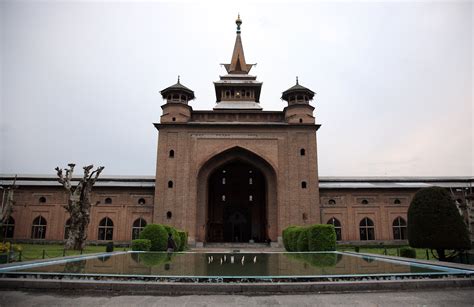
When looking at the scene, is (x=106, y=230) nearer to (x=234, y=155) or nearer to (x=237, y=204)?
(x=237, y=204)

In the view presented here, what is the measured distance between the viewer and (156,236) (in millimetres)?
18547

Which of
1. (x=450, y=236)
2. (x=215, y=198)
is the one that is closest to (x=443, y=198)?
(x=450, y=236)

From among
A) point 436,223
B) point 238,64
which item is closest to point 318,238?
point 436,223

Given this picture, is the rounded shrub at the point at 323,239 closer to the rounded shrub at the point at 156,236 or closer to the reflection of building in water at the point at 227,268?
the reflection of building in water at the point at 227,268

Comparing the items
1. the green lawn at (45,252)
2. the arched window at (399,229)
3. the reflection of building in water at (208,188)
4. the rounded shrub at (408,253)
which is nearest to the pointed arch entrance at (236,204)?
the reflection of building in water at (208,188)

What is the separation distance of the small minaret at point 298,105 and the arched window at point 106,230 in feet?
64.0

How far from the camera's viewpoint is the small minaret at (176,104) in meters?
30.4

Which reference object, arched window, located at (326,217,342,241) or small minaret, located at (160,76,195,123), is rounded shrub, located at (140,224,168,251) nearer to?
small minaret, located at (160,76,195,123)

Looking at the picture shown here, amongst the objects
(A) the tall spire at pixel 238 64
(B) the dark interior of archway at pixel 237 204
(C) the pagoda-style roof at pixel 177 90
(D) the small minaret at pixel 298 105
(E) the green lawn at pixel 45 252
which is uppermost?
(A) the tall spire at pixel 238 64

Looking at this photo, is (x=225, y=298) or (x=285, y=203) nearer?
(x=225, y=298)

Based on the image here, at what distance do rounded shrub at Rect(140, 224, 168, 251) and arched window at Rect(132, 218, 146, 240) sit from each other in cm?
1275

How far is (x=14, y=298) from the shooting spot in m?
6.68

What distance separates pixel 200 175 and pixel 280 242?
9.29m

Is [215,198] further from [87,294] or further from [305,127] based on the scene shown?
[87,294]
